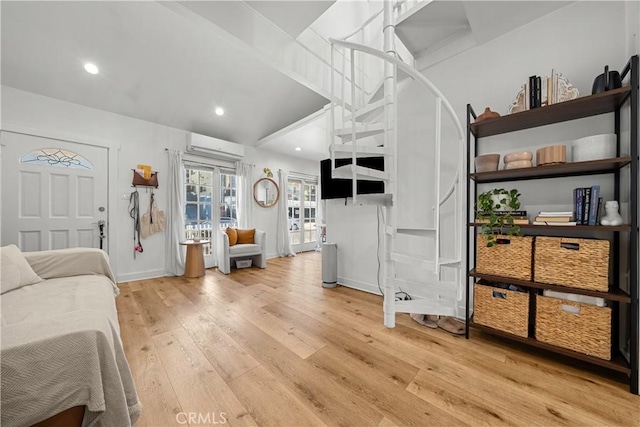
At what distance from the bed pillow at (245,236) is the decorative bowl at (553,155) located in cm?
412

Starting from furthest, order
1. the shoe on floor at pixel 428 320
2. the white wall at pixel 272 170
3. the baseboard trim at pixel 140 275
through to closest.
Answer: the white wall at pixel 272 170 → the baseboard trim at pixel 140 275 → the shoe on floor at pixel 428 320

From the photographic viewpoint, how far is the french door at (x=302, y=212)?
596cm

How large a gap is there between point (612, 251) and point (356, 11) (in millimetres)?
3420

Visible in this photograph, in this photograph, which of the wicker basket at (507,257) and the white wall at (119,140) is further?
the white wall at (119,140)

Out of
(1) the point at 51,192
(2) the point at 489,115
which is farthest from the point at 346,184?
(1) the point at 51,192

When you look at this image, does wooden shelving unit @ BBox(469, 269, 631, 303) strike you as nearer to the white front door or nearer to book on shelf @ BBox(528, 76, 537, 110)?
book on shelf @ BBox(528, 76, 537, 110)

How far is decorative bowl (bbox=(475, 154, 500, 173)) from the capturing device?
1815 mm

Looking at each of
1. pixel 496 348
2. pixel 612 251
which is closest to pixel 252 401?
pixel 496 348

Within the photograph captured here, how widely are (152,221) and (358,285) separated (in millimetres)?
3299

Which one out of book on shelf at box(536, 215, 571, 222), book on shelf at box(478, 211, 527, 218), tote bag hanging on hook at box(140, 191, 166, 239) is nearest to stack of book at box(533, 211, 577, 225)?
book on shelf at box(536, 215, 571, 222)

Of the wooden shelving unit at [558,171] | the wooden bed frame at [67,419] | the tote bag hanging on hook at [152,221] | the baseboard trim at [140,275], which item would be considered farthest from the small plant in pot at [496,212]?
the baseboard trim at [140,275]

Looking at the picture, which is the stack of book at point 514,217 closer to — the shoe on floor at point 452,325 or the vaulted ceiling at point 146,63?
the shoe on floor at point 452,325

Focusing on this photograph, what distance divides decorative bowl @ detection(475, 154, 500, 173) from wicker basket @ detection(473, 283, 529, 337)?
929 millimetres

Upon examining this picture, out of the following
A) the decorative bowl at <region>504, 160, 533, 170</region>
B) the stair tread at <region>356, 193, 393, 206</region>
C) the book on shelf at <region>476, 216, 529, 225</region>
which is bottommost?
the book on shelf at <region>476, 216, 529, 225</region>
